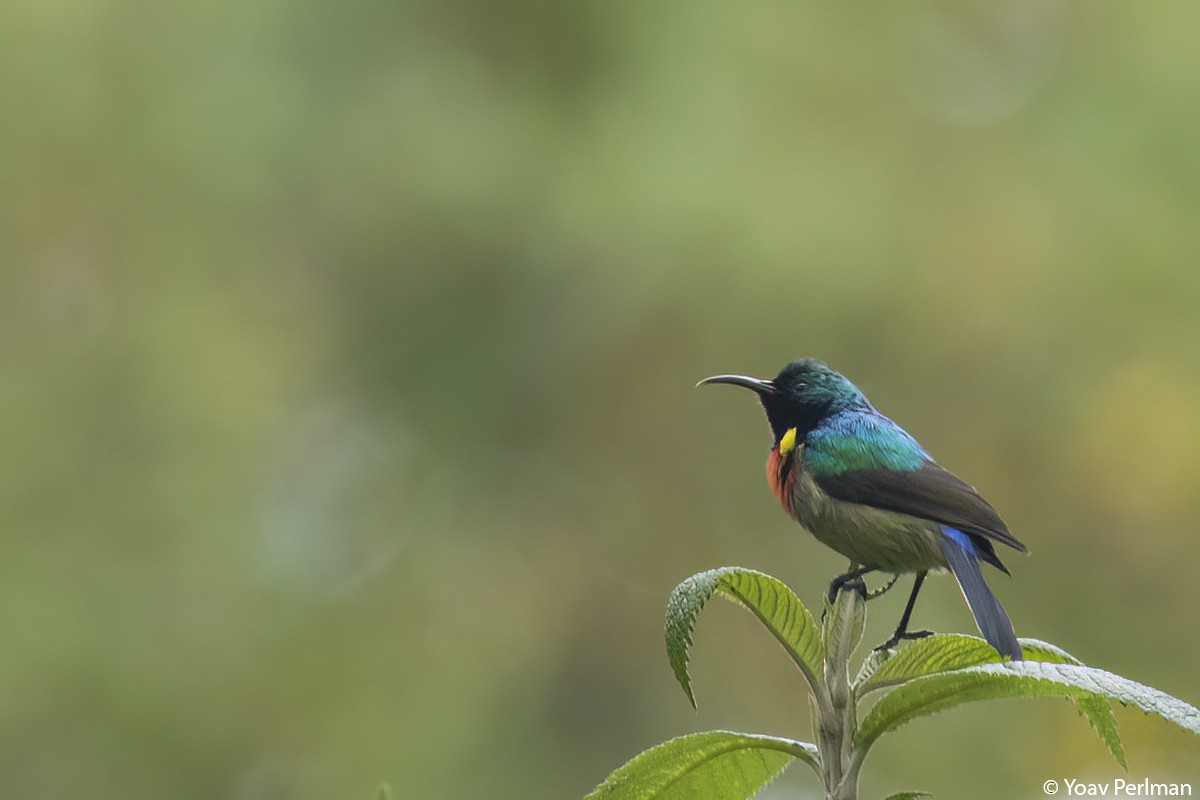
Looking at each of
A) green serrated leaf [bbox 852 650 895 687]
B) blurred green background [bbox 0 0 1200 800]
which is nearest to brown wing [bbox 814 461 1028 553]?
green serrated leaf [bbox 852 650 895 687]

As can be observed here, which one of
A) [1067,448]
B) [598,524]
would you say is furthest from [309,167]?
[1067,448]

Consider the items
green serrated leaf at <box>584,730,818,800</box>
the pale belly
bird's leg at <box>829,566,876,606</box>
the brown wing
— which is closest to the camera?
green serrated leaf at <box>584,730,818,800</box>

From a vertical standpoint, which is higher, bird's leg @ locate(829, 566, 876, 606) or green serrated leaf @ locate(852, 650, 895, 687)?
bird's leg @ locate(829, 566, 876, 606)

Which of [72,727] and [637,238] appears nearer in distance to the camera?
[72,727]

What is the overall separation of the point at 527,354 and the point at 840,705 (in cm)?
686

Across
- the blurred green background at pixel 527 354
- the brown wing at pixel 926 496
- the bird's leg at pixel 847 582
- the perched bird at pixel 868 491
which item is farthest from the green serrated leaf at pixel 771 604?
the blurred green background at pixel 527 354

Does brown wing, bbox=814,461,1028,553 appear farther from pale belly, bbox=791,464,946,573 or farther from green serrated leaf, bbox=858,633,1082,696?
green serrated leaf, bbox=858,633,1082,696

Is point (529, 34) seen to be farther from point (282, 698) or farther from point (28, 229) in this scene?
point (282, 698)

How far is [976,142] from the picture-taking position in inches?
337

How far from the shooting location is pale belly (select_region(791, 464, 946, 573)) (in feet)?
8.39

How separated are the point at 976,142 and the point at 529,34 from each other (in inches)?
111

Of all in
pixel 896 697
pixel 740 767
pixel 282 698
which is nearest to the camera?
pixel 896 697

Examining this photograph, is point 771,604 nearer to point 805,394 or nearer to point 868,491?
point 868,491

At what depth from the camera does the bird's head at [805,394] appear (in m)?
2.98
